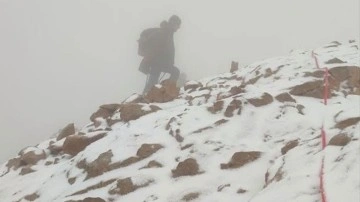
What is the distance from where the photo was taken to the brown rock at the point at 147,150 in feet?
24.6

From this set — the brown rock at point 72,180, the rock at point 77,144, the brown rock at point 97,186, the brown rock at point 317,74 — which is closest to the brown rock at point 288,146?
the brown rock at point 97,186

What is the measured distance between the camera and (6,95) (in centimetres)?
19162

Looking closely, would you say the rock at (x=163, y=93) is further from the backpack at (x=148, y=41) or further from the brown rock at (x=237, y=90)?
the backpack at (x=148, y=41)

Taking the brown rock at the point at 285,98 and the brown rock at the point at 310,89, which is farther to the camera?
the brown rock at the point at 310,89

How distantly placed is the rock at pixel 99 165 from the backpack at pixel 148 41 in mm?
9243

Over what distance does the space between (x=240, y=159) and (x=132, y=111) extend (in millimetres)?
3185

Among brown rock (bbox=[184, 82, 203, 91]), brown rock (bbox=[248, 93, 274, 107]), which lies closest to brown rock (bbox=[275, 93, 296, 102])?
brown rock (bbox=[248, 93, 274, 107])

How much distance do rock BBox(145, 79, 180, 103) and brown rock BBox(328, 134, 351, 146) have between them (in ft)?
16.4

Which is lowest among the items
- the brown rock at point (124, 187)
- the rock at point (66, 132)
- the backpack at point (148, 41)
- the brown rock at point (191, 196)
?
the brown rock at point (191, 196)

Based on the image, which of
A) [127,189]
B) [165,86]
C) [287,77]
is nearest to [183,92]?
[165,86]

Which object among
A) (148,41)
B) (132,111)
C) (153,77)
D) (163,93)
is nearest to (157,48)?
(148,41)

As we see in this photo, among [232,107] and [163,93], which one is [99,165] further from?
[163,93]

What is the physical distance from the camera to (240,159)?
6.73 metres

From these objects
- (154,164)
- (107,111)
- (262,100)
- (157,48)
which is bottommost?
(154,164)
